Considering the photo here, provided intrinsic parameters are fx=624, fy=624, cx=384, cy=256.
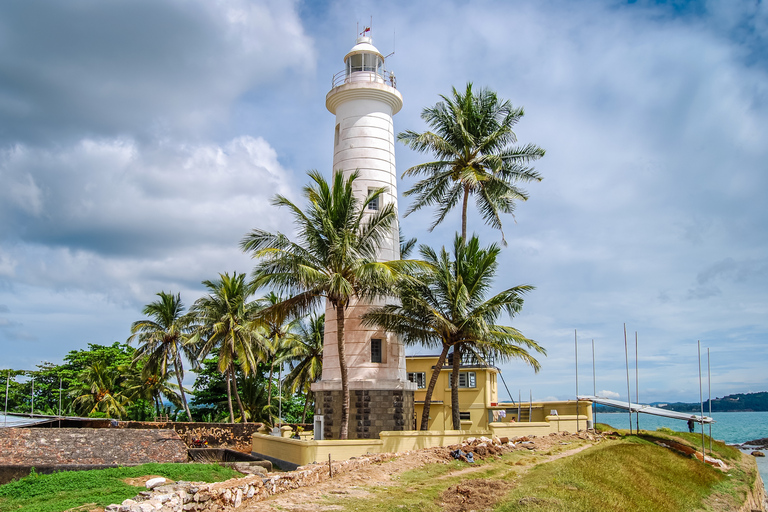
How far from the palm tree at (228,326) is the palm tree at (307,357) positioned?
280cm

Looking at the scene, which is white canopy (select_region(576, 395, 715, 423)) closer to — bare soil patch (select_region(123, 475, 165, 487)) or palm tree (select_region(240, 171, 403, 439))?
palm tree (select_region(240, 171, 403, 439))

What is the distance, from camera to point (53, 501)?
47.6ft

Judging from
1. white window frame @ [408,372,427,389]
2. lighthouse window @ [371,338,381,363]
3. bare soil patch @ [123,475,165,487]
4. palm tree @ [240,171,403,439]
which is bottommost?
bare soil patch @ [123,475,165,487]

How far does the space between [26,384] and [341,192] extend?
38.2 metres

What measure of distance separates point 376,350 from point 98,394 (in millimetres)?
27014

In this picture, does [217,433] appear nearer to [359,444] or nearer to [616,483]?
[359,444]

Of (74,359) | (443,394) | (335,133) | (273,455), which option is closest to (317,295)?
(273,455)

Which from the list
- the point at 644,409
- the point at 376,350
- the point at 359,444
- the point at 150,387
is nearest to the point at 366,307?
the point at 376,350

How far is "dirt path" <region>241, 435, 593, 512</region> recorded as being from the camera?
45.8 ft

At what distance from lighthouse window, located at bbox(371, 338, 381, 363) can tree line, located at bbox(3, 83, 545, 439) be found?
1182 millimetres

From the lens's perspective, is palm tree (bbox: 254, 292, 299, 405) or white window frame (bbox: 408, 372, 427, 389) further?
palm tree (bbox: 254, 292, 299, 405)

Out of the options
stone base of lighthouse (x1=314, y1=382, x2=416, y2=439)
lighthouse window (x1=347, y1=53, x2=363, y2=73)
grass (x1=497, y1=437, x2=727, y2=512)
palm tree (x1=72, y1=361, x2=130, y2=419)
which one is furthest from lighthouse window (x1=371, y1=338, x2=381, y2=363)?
palm tree (x1=72, y1=361, x2=130, y2=419)

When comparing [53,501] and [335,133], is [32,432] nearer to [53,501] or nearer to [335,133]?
[53,501]

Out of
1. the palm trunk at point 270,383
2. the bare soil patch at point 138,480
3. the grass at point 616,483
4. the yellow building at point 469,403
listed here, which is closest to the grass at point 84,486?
the bare soil patch at point 138,480
